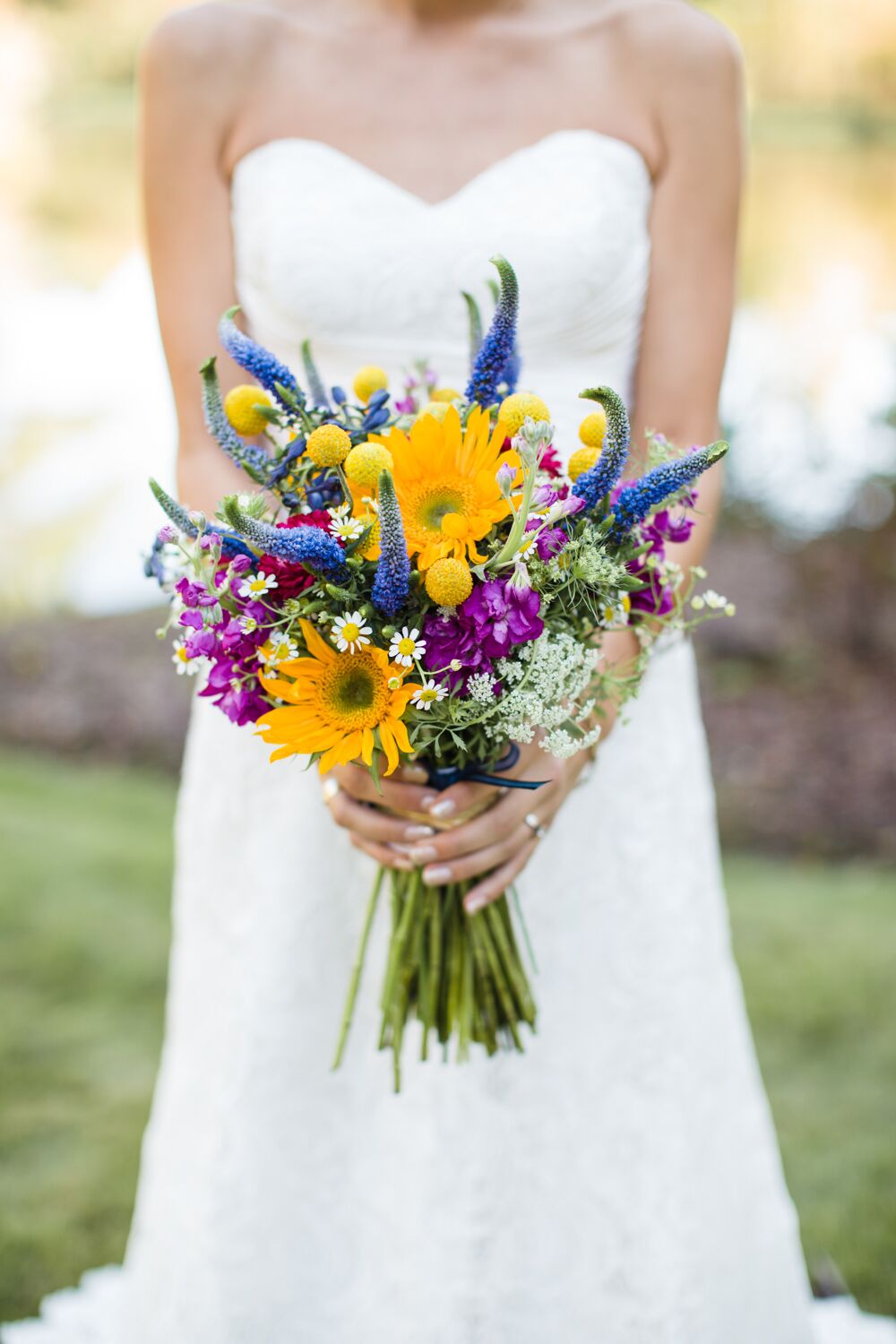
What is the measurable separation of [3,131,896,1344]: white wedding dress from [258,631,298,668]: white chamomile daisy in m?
0.67

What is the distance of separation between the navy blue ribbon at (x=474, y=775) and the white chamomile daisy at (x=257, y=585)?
0.37m

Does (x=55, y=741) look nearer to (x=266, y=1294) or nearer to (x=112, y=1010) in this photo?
(x=112, y=1010)

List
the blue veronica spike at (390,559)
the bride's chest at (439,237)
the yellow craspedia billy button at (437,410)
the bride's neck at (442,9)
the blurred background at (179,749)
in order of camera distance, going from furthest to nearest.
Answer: the blurred background at (179,749)
the bride's neck at (442,9)
the bride's chest at (439,237)
the yellow craspedia billy button at (437,410)
the blue veronica spike at (390,559)

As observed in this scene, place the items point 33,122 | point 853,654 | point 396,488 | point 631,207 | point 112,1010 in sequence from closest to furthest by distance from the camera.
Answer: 1. point 396,488
2. point 631,207
3. point 112,1010
4. point 853,654
5. point 33,122

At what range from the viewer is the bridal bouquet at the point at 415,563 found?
125cm

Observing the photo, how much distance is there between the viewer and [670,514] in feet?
4.66

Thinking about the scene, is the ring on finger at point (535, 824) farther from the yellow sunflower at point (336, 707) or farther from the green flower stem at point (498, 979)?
the yellow sunflower at point (336, 707)

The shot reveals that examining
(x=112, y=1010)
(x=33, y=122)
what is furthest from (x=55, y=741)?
(x=33, y=122)

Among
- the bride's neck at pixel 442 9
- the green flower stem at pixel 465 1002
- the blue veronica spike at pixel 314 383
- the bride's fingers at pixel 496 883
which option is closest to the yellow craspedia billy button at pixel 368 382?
the blue veronica spike at pixel 314 383

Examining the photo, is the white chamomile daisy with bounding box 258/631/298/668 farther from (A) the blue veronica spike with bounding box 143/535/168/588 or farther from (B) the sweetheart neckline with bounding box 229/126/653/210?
(B) the sweetheart neckline with bounding box 229/126/653/210

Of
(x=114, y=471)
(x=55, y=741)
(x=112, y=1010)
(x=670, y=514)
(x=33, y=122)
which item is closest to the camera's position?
(x=670, y=514)

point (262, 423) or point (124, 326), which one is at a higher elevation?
point (124, 326)

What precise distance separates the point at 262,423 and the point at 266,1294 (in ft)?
4.45

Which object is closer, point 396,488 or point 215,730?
point 396,488
